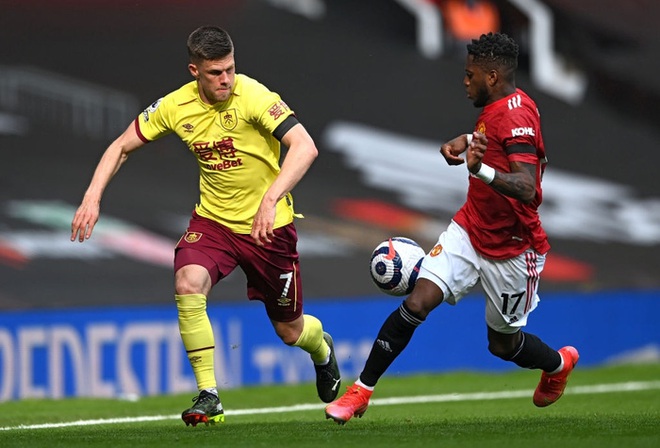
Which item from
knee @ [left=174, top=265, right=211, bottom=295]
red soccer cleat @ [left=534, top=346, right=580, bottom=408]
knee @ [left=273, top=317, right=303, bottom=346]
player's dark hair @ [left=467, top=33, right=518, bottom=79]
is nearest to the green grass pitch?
red soccer cleat @ [left=534, top=346, right=580, bottom=408]

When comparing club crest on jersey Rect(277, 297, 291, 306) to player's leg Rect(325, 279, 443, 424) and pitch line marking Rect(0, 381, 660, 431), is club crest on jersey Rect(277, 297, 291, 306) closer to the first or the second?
player's leg Rect(325, 279, 443, 424)

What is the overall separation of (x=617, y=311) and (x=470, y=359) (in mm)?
1976

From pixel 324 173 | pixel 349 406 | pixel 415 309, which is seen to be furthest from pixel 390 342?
pixel 324 173

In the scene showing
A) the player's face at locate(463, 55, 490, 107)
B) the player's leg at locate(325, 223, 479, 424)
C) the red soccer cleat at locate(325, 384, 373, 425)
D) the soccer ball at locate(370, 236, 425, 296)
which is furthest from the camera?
the soccer ball at locate(370, 236, 425, 296)

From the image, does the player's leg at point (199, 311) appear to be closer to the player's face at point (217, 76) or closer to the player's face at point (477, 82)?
the player's face at point (217, 76)

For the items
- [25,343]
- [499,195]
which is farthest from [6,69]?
[499,195]

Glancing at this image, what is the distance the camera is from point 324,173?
50.8 feet

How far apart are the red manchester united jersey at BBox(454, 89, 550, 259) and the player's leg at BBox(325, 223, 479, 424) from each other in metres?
0.15

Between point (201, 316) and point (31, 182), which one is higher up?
point (31, 182)

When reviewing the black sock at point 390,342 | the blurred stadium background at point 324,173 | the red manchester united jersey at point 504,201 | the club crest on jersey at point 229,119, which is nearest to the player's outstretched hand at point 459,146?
the red manchester united jersey at point 504,201

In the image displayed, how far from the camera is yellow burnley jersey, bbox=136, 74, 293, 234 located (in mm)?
7941

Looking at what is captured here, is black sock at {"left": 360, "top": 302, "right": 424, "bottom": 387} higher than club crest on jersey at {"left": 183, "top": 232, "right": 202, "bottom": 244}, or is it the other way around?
club crest on jersey at {"left": 183, "top": 232, "right": 202, "bottom": 244}

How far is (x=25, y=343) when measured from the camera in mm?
12125

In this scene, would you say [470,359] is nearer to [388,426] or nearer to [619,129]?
[619,129]
